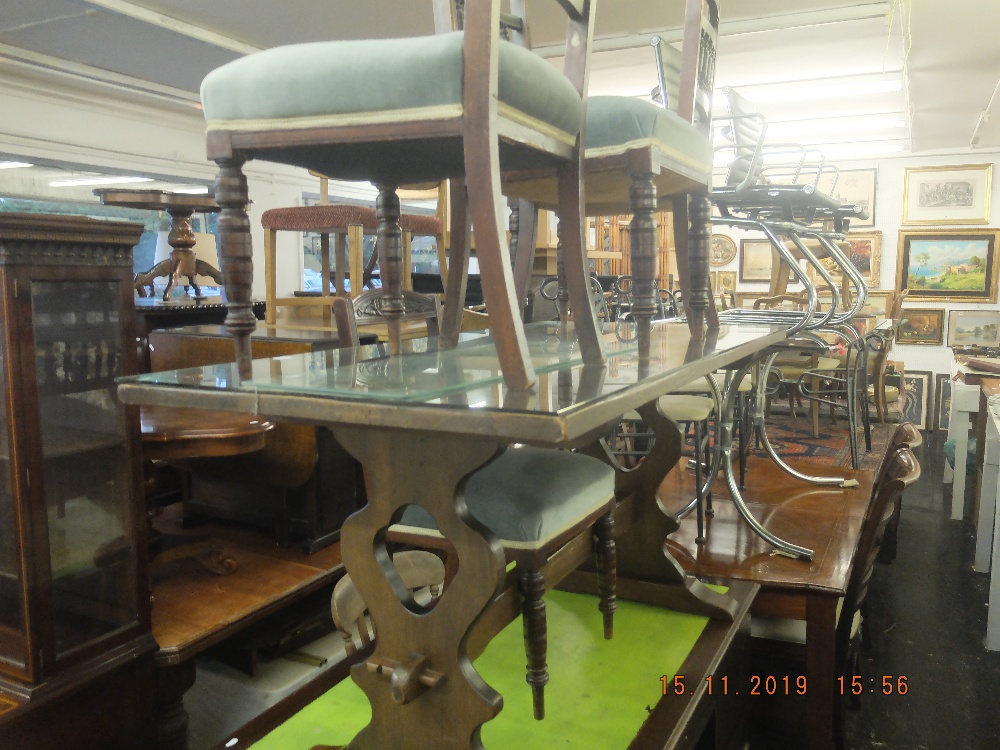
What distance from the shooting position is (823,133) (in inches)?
338

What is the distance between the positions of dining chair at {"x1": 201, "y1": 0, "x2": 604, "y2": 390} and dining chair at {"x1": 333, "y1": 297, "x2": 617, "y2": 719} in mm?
236

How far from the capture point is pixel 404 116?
3.55ft

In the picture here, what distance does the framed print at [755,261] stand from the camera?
1045 cm

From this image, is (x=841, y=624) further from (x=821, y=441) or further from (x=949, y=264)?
(x=949, y=264)

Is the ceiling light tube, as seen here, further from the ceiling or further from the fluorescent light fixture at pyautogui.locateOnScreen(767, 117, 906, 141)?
the fluorescent light fixture at pyautogui.locateOnScreen(767, 117, 906, 141)

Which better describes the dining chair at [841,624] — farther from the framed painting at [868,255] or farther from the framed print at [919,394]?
the framed painting at [868,255]

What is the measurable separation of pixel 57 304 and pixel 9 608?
778mm

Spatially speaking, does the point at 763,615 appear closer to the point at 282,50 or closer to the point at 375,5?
the point at 282,50

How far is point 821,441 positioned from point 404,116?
16.0ft

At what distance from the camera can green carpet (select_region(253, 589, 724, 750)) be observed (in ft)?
5.10

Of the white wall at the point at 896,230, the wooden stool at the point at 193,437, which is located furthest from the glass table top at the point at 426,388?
the white wall at the point at 896,230

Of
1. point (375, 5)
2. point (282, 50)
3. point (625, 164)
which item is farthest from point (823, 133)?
point (282, 50)

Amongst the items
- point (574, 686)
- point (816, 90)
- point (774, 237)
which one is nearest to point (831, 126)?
point (816, 90)

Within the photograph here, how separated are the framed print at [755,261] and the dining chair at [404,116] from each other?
383 inches
